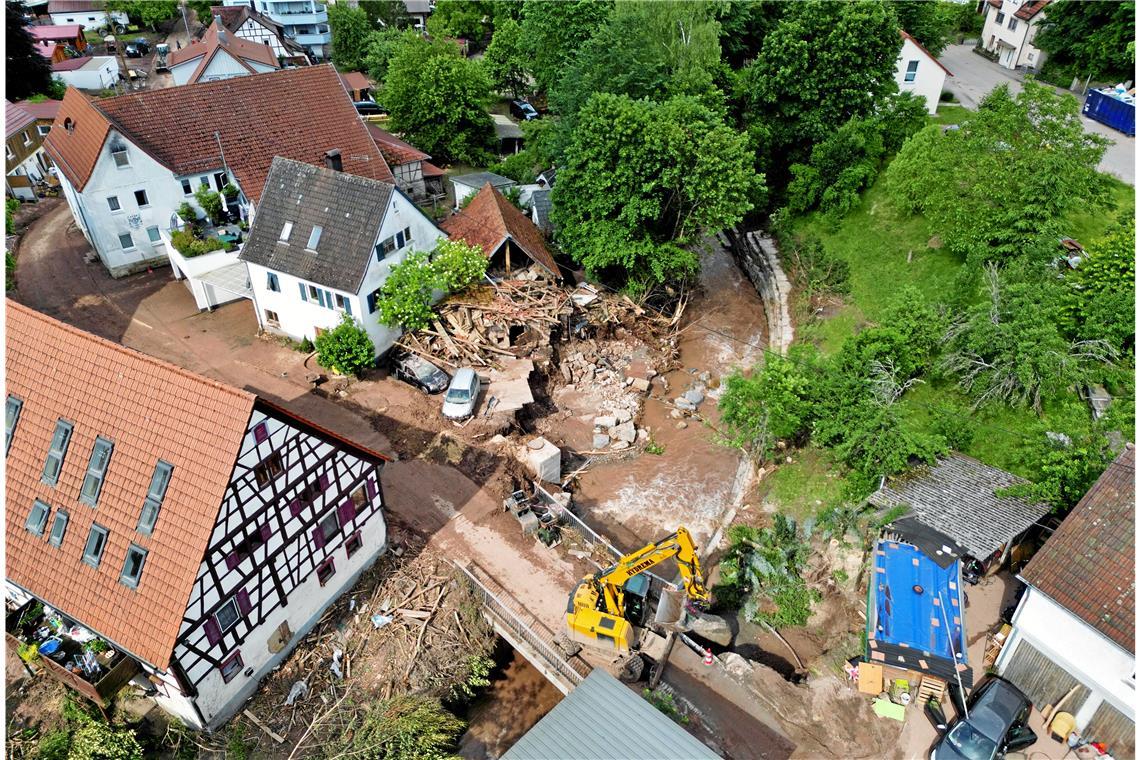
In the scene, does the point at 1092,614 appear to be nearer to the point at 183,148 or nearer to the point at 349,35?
the point at 183,148

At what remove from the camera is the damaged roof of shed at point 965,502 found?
24219 millimetres

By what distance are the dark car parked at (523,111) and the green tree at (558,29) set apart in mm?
9746

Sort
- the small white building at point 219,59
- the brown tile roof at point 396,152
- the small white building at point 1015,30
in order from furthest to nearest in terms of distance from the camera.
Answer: the small white building at point 219,59 → the small white building at point 1015,30 → the brown tile roof at point 396,152

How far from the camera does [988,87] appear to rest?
198ft

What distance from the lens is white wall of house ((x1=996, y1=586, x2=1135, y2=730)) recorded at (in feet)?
63.0

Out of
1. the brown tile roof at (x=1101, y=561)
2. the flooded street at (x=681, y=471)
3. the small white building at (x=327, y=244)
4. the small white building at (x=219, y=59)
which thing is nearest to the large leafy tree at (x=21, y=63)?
the small white building at (x=219, y=59)

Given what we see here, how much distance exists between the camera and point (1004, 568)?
25906mm

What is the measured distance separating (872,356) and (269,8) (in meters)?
88.0

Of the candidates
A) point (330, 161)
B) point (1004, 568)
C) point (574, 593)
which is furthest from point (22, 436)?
point (1004, 568)

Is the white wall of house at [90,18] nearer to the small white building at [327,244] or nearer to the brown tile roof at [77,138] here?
the brown tile roof at [77,138]

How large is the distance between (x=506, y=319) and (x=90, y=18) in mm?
95558

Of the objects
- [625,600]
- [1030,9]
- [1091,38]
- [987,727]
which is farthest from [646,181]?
[1030,9]

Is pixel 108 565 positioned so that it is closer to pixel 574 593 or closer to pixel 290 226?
pixel 574 593

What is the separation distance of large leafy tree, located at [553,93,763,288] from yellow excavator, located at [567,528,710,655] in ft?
67.0
